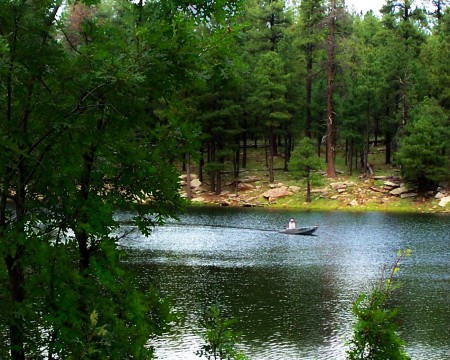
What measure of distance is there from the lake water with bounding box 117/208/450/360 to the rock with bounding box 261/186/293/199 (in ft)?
34.6

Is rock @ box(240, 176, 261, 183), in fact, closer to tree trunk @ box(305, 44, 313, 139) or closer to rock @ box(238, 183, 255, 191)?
rock @ box(238, 183, 255, 191)

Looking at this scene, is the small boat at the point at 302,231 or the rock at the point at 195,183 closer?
the small boat at the point at 302,231

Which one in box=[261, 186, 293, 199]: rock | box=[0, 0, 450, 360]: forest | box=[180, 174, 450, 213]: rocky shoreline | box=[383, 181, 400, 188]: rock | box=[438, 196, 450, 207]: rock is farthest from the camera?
box=[261, 186, 293, 199]: rock

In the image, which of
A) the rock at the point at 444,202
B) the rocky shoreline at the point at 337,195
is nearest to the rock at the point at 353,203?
the rocky shoreline at the point at 337,195

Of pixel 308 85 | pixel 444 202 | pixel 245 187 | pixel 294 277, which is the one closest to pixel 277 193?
pixel 245 187

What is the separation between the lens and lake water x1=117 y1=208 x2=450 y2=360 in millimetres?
16391

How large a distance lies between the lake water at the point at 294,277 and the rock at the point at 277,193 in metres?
10.5

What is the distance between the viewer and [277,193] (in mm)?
54750

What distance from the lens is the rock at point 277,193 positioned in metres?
54.6

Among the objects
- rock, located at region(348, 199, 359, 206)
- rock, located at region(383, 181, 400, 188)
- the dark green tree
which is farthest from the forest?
rock, located at region(383, 181, 400, 188)

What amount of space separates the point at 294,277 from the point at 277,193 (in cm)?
3034

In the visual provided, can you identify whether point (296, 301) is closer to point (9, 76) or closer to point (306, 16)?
point (9, 76)

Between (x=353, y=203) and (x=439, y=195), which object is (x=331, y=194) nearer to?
(x=353, y=203)

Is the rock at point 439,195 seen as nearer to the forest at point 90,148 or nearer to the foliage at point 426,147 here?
the foliage at point 426,147
